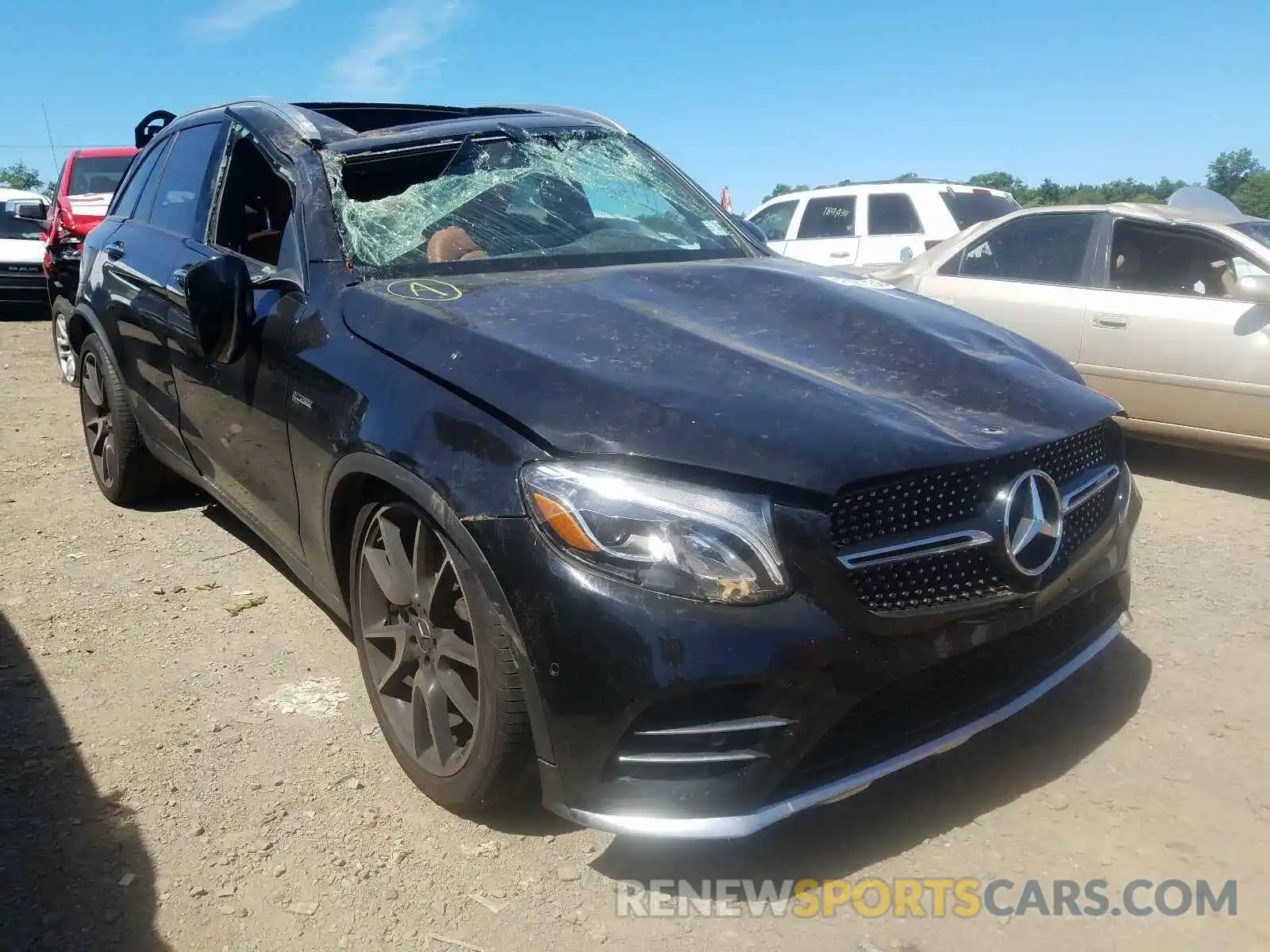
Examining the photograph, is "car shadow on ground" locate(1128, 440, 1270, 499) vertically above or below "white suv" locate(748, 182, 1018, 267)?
below

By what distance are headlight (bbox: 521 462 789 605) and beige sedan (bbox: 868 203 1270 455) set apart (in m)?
4.12

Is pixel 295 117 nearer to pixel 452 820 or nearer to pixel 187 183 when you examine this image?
pixel 187 183

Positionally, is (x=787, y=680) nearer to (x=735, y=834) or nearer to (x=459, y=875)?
(x=735, y=834)

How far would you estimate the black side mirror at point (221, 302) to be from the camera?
3.07 m

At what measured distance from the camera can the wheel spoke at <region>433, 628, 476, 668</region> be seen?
2398 mm

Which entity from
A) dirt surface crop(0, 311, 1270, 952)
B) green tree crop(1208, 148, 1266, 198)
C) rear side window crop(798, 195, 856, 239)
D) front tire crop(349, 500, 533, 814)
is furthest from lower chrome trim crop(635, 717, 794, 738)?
green tree crop(1208, 148, 1266, 198)

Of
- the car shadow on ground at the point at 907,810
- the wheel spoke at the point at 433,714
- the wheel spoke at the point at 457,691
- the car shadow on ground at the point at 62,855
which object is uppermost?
the wheel spoke at the point at 457,691

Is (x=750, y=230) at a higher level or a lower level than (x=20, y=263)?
higher

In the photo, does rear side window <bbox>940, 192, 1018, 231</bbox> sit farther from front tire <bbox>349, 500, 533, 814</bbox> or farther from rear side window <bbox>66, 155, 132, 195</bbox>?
front tire <bbox>349, 500, 533, 814</bbox>

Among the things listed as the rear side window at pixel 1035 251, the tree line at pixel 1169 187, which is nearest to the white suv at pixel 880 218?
the rear side window at pixel 1035 251

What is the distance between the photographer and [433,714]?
2576mm

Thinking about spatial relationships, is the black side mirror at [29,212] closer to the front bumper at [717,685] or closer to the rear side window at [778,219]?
the rear side window at [778,219]

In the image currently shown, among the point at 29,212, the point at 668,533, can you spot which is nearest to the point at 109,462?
the point at 668,533

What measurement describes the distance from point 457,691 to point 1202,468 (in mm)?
4927
